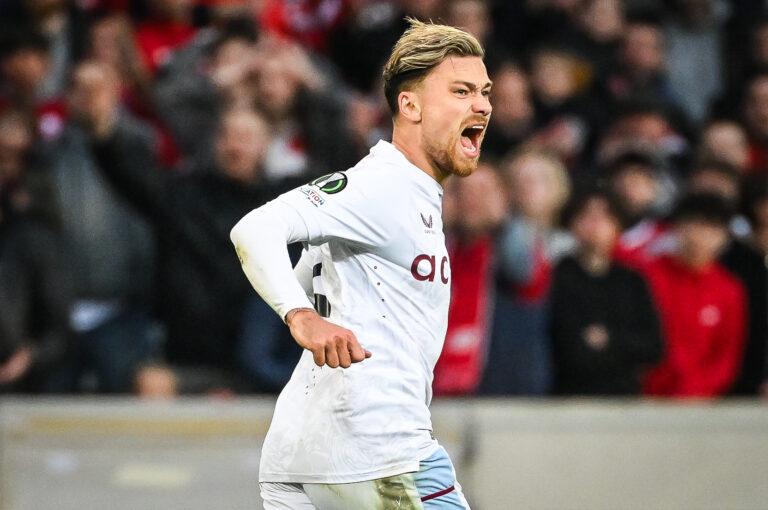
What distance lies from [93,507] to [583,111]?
4.00m

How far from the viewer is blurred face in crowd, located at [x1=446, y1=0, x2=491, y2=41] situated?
7973 millimetres

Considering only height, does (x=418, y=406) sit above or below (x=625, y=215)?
below

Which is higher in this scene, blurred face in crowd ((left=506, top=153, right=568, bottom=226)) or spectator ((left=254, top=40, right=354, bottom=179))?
spectator ((left=254, top=40, right=354, bottom=179))

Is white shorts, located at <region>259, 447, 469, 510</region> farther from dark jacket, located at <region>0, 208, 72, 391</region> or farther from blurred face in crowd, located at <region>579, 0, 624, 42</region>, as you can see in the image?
blurred face in crowd, located at <region>579, 0, 624, 42</region>

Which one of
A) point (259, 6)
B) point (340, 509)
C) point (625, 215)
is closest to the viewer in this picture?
point (340, 509)

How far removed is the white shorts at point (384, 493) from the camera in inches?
123

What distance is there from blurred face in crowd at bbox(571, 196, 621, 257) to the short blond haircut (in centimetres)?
365

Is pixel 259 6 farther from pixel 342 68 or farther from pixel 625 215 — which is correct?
pixel 625 215

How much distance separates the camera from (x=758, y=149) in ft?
26.7

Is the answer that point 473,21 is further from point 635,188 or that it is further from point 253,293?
point 253,293

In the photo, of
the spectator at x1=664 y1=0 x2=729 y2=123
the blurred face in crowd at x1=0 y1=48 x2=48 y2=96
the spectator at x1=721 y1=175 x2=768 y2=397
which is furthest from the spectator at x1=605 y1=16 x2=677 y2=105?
the blurred face in crowd at x1=0 y1=48 x2=48 y2=96

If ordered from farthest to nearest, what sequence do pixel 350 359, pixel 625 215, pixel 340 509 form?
pixel 625 215 → pixel 340 509 → pixel 350 359

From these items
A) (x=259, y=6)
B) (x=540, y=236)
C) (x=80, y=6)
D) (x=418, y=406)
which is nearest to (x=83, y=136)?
(x=80, y=6)

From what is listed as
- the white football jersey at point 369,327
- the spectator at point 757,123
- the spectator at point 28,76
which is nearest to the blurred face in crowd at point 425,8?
the spectator at point 757,123
